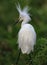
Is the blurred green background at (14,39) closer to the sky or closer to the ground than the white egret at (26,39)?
closer to the sky

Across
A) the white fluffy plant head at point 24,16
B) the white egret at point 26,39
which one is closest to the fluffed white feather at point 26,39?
the white egret at point 26,39

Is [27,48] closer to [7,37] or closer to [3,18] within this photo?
[7,37]

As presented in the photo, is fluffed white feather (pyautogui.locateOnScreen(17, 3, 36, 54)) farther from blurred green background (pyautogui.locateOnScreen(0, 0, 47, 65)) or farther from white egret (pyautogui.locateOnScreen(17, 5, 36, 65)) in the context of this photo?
blurred green background (pyautogui.locateOnScreen(0, 0, 47, 65))

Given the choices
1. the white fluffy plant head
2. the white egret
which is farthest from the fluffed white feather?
the white fluffy plant head

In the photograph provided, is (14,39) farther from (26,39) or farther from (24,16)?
(26,39)

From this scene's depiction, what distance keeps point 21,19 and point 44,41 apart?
0.60m

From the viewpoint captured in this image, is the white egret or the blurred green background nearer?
the white egret

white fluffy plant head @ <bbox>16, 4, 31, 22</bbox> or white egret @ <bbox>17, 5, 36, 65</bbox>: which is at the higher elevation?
white fluffy plant head @ <bbox>16, 4, 31, 22</bbox>

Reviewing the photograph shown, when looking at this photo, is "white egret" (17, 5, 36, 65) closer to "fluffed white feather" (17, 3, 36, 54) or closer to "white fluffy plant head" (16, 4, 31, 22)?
"fluffed white feather" (17, 3, 36, 54)

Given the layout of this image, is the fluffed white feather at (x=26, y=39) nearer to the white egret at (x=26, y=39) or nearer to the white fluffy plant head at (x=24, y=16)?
the white egret at (x=26, y=39)

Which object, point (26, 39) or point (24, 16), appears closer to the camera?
point (26, 39)

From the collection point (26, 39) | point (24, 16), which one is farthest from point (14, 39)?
point (26, 39)

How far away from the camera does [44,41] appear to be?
730 cm

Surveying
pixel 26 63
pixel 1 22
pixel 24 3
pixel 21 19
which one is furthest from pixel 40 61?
pixel 1 22
